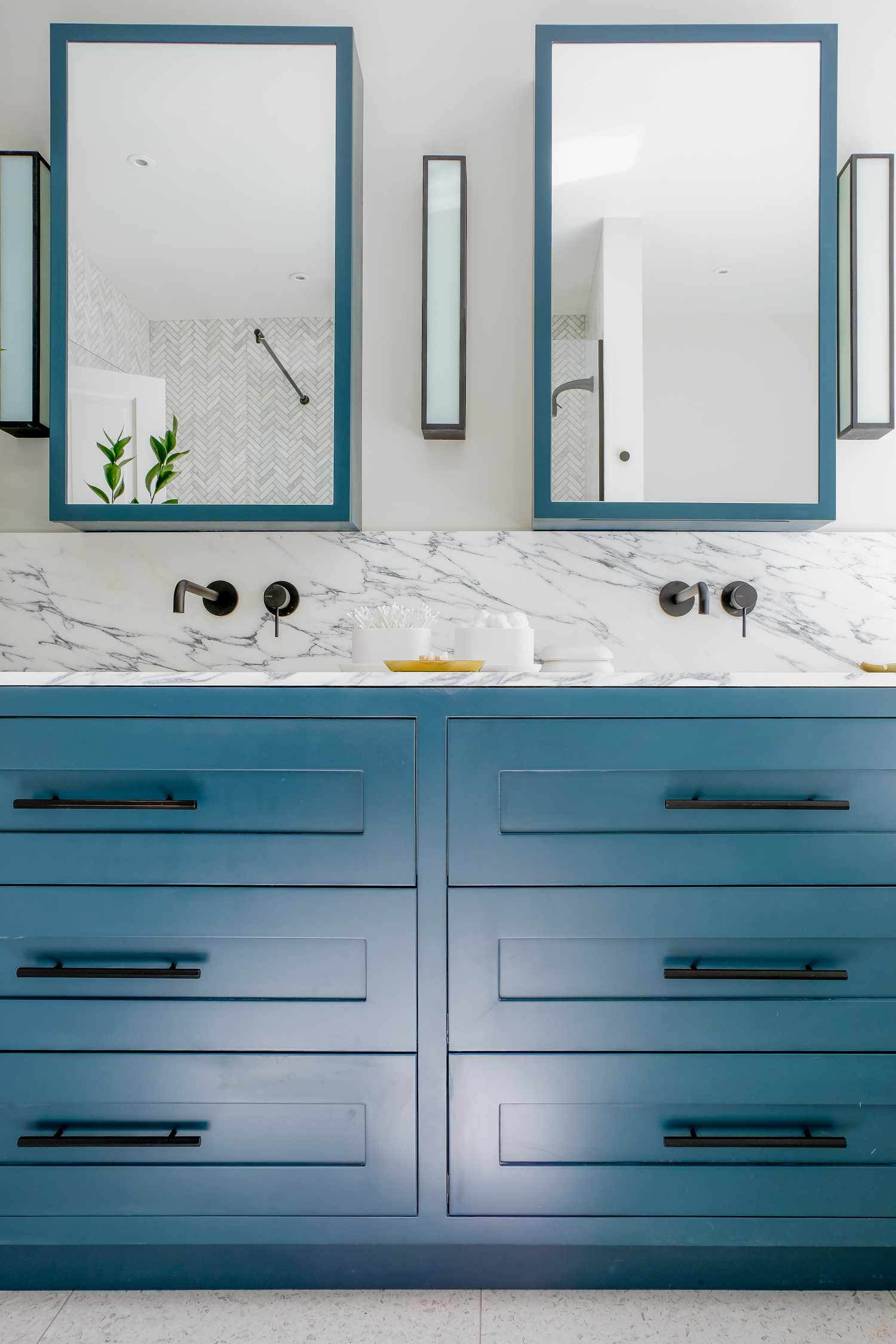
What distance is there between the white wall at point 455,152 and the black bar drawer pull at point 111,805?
0.77 meters

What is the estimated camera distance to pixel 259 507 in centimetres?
157

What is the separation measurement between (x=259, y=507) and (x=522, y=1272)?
1336mm

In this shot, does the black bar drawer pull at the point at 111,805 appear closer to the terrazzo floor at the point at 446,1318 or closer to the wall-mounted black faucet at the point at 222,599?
the wall-mounted black faucet at the point at 222,599

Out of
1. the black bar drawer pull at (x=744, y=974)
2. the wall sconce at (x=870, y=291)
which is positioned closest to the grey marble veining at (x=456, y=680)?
the black bar drawer pull at (x=744, y=974)

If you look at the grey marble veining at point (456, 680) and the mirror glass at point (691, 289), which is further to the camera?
the mirror glass at point (691, 289)

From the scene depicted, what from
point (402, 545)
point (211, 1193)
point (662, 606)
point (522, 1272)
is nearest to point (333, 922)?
point (211, 1193)

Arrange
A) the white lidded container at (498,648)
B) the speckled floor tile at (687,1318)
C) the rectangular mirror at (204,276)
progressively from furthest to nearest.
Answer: the rectangular mirror at (204,276)
the white lidded container at (498,648)
the speckled floor tile at (687,1318)

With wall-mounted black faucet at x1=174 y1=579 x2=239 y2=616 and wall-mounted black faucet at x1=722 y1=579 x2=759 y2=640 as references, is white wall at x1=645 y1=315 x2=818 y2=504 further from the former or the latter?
wall-mounted black faucet at x1=174 y1=579 x2=239 y2=616

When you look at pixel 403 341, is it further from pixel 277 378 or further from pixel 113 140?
pixel 113 140

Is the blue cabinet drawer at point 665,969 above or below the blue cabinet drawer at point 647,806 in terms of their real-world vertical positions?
below

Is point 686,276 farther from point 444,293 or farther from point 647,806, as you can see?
point 647,806

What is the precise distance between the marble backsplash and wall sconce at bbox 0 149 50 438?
274 mm

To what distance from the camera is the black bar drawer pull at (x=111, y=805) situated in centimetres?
112

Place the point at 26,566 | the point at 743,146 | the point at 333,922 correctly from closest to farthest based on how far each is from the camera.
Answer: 1. the point at 333,922
2. the point at 743,146
3. the point at 26,566
